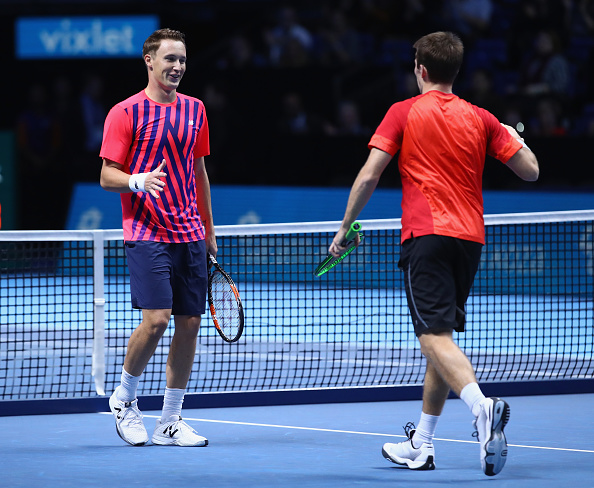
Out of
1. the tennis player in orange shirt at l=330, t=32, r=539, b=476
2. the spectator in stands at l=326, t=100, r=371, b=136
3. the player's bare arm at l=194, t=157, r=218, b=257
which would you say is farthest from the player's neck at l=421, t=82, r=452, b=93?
the spectator in stands at l=326, t=100, r=371, b=136

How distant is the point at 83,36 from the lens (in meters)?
16.6

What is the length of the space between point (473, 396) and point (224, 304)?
5.24 ft

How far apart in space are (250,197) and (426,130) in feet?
29.6

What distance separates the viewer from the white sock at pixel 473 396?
4531mm

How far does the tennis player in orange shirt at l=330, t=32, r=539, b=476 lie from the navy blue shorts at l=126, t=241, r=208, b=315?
3.18ft

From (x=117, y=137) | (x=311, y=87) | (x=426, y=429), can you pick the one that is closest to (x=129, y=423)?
(x=117, y=137)

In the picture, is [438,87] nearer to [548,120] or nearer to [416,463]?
[416,463]

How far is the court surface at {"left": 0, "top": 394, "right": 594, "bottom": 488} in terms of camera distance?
4762mm

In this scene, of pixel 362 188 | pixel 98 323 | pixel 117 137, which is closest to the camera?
pixel 362 188

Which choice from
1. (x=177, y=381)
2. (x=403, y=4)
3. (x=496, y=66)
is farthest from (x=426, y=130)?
(x=403, y=4)

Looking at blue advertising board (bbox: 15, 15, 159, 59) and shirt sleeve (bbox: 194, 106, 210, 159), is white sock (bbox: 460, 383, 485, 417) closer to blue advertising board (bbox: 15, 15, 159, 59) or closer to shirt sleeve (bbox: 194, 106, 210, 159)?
shirt sleeve (bbox: 194, 106, 210, 159)

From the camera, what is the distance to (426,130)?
4.79 metres

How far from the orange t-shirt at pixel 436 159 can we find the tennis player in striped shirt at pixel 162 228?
1.10 meters

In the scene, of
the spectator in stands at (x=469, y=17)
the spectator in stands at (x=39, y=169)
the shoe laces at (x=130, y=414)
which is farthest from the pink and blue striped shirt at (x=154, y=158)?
the spectator in stands at (x=39, y=169)
